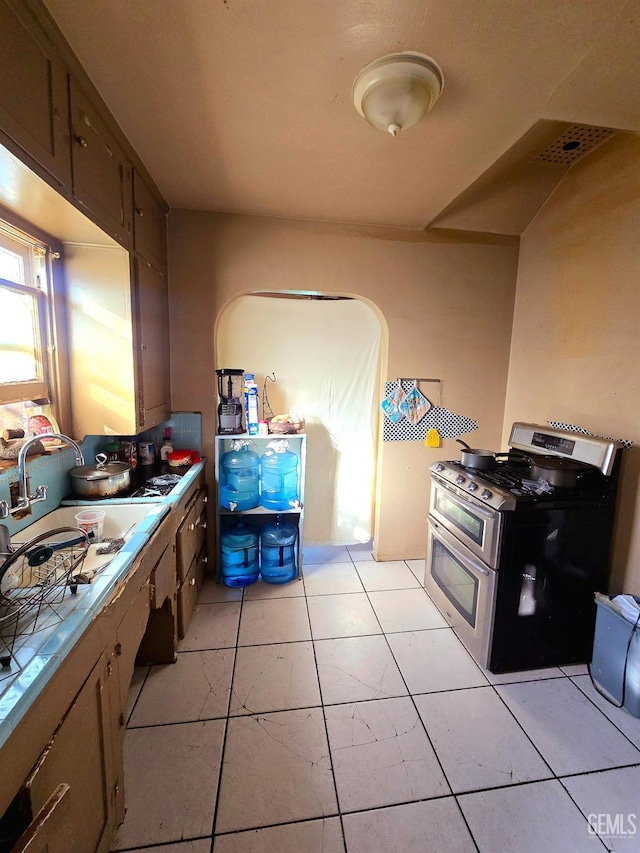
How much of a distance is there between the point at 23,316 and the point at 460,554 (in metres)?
2.40

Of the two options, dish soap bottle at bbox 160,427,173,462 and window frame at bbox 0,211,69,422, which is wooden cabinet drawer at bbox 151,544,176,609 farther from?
window frame at bbox 0,211,69,422

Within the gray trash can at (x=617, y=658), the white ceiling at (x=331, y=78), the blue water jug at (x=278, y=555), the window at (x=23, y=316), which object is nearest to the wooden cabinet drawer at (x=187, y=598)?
the blue water jug at (x=278, y=555)

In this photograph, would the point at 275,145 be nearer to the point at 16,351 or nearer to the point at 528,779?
the point at 16,351

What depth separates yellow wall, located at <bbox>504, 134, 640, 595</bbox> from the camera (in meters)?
1.80

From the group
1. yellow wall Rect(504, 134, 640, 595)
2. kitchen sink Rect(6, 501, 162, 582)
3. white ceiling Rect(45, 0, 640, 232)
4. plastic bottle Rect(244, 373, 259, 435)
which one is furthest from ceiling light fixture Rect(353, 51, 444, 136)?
kitchen sink Rect(6, 501, 162, 582)

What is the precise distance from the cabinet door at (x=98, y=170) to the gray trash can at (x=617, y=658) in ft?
9.26

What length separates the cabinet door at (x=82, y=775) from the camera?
0.73 m

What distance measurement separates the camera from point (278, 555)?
2.53 meters

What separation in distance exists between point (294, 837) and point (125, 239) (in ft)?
7.96

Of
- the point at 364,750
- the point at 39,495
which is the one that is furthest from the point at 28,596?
the point at 364,750

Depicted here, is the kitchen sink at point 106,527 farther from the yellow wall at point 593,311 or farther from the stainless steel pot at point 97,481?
the yellow wall at point 593,311

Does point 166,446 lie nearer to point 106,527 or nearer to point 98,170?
point 106,527

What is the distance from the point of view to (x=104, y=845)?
104 cm

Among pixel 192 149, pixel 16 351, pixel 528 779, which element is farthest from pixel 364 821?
pixel 192 149
